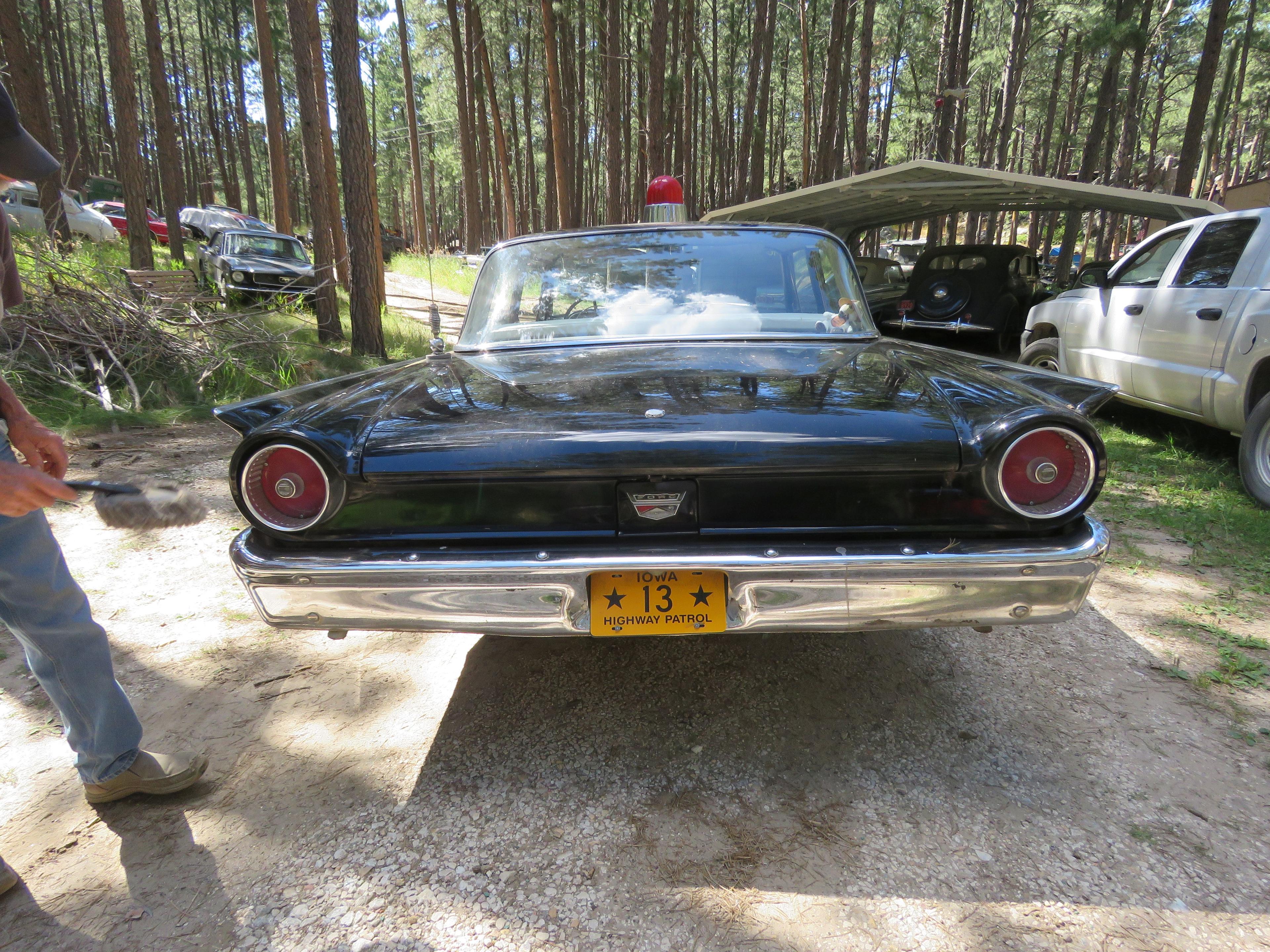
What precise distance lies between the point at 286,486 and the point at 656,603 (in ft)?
3.38

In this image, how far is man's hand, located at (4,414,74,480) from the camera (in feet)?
6.11

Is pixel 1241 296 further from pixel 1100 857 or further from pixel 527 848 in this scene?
pixel 527 848

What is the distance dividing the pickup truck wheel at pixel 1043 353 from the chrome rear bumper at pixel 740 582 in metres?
5.57

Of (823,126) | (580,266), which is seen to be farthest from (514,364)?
(823,126)

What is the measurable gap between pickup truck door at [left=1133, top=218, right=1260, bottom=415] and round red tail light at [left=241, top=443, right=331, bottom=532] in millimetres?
5340

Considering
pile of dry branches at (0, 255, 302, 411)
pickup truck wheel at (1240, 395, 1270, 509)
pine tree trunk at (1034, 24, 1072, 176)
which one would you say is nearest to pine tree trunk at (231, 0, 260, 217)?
pile of dry branches at (0, 255, 302, 411)

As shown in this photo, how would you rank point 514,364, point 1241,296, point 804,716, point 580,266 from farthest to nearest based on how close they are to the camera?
point 1241,296
point 580,266
point 514,364
point 804,716

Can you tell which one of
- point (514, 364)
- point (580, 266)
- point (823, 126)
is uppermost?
point (823, 126)

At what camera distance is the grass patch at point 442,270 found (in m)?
20.7

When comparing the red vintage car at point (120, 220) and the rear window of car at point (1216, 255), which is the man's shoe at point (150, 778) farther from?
the red vintage car at point (120, 220)

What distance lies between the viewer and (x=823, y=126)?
57.4ft

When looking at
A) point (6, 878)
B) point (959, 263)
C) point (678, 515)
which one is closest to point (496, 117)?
point (959, 263)

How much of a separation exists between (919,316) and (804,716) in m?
9.01

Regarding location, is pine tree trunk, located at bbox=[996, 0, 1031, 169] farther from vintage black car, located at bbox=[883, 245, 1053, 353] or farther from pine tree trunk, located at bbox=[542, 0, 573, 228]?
pine tree trunk, located at bbox=[542, 0, 573, 228]
